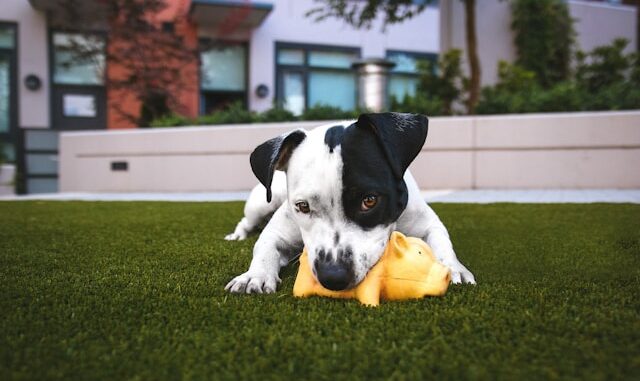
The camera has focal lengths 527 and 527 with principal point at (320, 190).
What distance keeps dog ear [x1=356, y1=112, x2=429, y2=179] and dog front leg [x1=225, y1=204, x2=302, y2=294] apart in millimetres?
713

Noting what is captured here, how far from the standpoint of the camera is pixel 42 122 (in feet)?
48.4

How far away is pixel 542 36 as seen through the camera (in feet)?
54.9

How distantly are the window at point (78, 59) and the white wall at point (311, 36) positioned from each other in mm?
4393

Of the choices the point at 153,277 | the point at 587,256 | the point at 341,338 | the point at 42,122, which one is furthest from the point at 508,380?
the point at 42,122

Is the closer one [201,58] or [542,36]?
[201,58]

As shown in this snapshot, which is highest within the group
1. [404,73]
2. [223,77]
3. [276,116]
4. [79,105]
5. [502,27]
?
[502,27]

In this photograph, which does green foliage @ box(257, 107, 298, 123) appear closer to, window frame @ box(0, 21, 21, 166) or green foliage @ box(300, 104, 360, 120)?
green foliage @ box(300, 104, 360, 120)

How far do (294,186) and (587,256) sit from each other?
1890mm

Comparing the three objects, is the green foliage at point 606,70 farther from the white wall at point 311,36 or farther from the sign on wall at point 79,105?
the sign on wall at point 79,105

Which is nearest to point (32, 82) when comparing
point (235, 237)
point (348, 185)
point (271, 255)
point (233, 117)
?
point (233, 117)

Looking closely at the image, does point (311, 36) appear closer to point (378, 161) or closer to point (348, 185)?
point (378, 161)

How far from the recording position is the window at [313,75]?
1684cm

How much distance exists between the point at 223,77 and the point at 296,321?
15.4 metres

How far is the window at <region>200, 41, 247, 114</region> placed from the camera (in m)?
16.3
